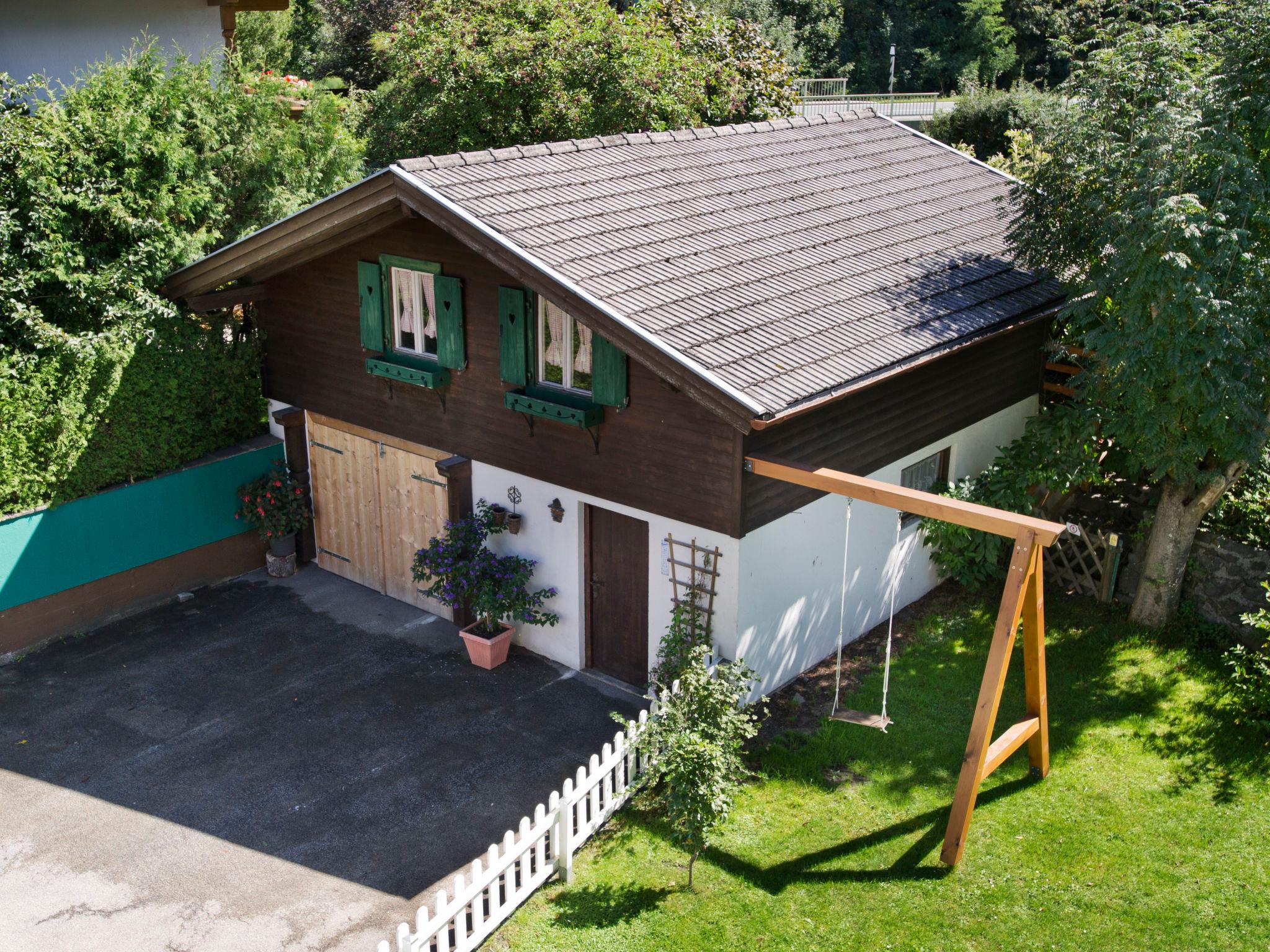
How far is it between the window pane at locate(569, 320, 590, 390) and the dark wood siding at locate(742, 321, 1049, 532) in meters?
1.96

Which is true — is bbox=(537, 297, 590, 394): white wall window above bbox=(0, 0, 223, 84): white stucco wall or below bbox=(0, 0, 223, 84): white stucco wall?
below

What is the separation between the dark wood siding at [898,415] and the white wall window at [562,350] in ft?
6.61

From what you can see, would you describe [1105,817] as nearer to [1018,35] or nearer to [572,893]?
[572,893]

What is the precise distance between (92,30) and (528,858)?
14763mm

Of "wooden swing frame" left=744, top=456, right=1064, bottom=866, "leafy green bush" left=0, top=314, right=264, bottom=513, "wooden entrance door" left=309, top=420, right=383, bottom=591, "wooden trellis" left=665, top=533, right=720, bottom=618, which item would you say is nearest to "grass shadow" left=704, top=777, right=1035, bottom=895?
"wooden swing frame" left=744, top=456, right=1064, bottom=866

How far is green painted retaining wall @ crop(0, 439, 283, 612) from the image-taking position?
12281 millimetres

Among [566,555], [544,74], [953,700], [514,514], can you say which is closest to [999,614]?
[953,700]

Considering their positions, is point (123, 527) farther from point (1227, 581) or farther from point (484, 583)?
point (1227, 581)

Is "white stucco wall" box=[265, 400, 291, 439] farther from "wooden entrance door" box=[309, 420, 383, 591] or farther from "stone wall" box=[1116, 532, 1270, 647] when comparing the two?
"stone wall" box=[1116, 532, 1270, 647]

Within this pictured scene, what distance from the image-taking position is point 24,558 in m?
12.3

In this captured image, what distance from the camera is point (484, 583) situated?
1195 centimetres

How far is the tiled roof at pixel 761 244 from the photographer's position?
32.9ft

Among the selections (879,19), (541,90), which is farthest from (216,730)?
(879,19)

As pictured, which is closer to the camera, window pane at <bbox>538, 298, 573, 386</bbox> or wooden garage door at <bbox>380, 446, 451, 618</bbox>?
window pane at <bbox>538, 298, 573, 386</bbox>
